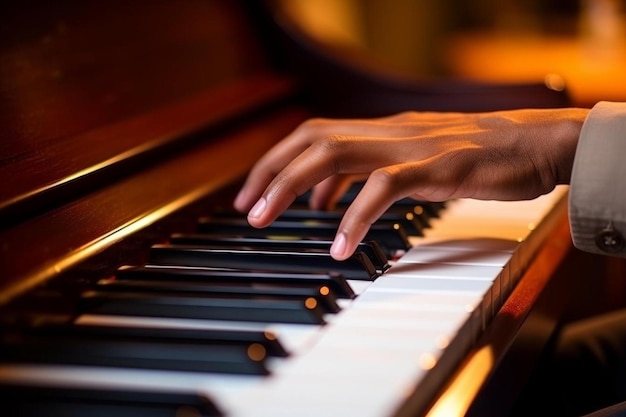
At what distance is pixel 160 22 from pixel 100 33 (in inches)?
7.2

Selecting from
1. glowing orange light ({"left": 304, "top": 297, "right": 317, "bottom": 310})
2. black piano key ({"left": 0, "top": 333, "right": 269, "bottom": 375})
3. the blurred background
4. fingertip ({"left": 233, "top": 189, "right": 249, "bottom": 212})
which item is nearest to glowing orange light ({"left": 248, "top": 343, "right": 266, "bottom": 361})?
black piano key ({"left": 0, "top": 333, "right": 269, "bottom": 375})

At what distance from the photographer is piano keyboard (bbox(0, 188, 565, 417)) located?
728mm

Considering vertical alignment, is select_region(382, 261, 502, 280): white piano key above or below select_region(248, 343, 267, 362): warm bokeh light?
below

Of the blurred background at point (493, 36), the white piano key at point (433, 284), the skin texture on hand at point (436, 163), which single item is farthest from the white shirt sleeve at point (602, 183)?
the blurred background at point (493, 36)

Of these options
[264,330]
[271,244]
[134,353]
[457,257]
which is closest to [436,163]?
[457,257]

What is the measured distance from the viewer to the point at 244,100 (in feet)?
4.95

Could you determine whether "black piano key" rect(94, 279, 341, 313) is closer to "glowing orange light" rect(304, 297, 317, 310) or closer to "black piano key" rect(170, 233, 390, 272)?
"glowing orange light" rect(304, 297, 317, 310)

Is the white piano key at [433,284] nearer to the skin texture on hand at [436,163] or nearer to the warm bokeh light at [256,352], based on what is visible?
the skin texture on hand at [436,163]

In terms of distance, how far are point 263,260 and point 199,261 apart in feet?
0.26

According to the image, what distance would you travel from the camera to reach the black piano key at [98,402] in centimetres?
69

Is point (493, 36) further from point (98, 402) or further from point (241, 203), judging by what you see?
point (98, 402)

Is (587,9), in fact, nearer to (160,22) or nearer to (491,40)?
(491,40)

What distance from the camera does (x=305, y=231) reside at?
3.84 feet

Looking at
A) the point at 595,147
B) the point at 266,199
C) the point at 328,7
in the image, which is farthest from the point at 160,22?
the point at 328,7
